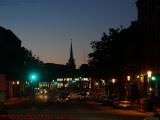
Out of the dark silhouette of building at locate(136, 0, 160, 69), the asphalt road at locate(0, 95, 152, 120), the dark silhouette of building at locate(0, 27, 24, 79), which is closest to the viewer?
the asphalt road at locate(0, 95, 152, 120)

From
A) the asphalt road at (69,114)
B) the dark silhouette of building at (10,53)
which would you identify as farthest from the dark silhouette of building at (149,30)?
the dark silhouette of building at (10,53)

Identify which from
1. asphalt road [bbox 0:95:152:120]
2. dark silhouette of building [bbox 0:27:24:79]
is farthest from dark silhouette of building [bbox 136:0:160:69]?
dark silhouette of building [bbox 0:27:24:79]

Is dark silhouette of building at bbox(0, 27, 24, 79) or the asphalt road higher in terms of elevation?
dark silhouette of building at bbox(0, 27, 24, 79)

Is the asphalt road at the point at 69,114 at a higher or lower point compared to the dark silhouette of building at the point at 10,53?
lower

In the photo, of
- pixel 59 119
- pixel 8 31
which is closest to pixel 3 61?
pixel 8 31

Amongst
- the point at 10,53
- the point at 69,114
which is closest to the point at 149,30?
the point at 69,114

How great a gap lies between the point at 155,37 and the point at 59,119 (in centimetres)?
3896

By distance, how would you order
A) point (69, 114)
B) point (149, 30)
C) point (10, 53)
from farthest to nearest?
1. point (10, 53)
2. point (149, 30)
3. point (69, 114)

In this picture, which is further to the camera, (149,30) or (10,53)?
(10,53)

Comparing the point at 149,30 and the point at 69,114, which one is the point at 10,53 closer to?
the point at 149,30

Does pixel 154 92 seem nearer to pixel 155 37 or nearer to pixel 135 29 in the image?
pixel 155 37

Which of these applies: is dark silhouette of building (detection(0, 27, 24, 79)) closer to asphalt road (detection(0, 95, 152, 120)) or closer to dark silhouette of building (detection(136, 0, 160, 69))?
dark silhouette of building (detection(136, 0, 160, 69))

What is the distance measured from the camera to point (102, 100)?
8706 centimetres

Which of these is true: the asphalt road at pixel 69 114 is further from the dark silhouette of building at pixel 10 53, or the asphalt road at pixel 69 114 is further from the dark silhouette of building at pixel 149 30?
the dark silhouette of building at pixel 10 53
